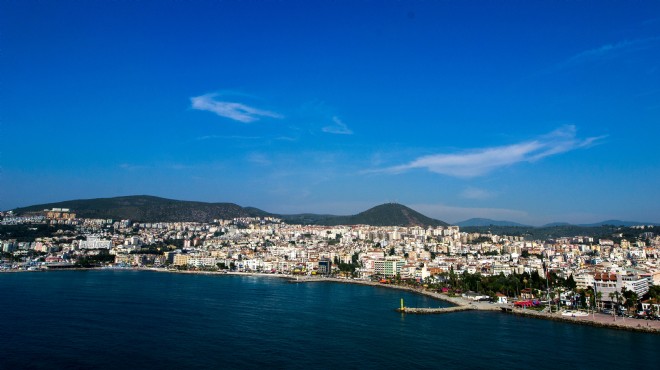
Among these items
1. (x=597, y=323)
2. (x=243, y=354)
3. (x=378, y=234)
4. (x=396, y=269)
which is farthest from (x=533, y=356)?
(x=378, y=234)

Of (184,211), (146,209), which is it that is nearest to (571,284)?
(146,209)

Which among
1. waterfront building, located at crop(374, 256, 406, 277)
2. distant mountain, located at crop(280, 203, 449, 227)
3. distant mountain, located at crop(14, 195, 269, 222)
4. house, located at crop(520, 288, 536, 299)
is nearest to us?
house, located at crop(520, 288, 536, 299)

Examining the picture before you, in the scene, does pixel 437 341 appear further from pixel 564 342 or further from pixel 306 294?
pixel 306 294

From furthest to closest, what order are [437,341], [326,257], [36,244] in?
[36,244] < [326,257] < [437,341]

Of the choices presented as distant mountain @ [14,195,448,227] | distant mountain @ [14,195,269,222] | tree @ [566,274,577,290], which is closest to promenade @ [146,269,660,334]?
tree @ [566,274,577,290]

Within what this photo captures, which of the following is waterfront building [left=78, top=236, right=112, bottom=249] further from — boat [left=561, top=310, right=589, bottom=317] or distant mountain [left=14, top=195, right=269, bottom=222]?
boat [left=561, top=310, right=589, bottom=317]

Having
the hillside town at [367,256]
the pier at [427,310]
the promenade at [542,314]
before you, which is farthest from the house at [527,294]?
the pier at [427,310]
